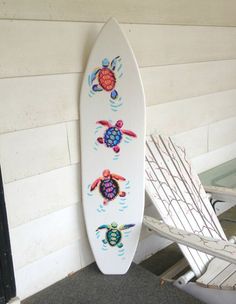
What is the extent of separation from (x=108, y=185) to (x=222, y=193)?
0.66 meters

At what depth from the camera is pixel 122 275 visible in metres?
1.51

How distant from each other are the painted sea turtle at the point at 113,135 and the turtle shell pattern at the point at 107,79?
0.15m

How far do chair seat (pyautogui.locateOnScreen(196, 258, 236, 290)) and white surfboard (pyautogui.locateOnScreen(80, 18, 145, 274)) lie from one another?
0.34 m

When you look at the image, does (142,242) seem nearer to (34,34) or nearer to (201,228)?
(201,228)

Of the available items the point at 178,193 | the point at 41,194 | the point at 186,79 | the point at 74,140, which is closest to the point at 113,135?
the point at 74,140

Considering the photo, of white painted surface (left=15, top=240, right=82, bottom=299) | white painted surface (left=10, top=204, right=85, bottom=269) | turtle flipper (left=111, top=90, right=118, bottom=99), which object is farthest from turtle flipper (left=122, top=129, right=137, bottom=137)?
white painted surface (left=15, top=240, right=82, bottom=299)

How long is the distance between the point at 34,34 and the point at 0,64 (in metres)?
0.17

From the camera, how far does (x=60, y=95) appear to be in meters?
1.29

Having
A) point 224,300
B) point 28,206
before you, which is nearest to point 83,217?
point 28,206

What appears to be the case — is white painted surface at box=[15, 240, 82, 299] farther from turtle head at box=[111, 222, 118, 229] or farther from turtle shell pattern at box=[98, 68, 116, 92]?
turtle shell pattern at box=[98, 68, 116, 92]

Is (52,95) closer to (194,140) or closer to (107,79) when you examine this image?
(107,79)

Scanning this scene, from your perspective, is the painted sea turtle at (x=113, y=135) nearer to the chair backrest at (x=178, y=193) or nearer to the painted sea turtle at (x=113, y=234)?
the chair backrest at (x=178, y=193)

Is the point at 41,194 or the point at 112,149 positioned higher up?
the point at 112,149

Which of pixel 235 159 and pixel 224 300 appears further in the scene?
pixel 235 159
